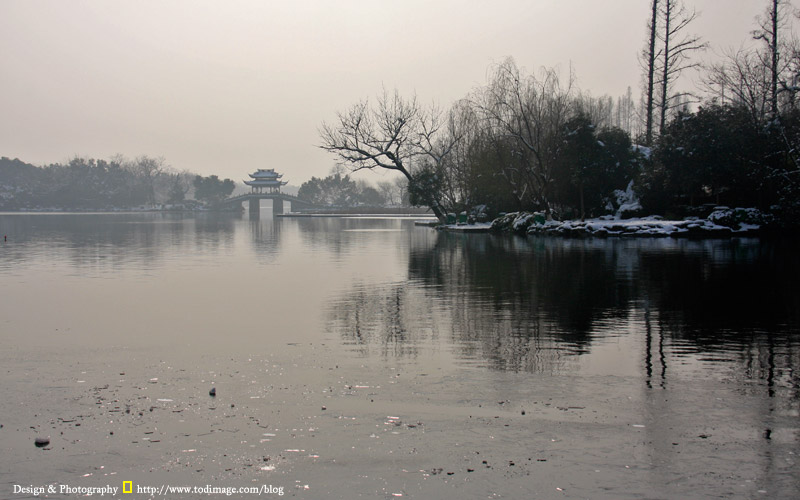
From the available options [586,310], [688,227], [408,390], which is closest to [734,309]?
[586,310]

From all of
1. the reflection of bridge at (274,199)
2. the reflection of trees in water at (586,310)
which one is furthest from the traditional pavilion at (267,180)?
the reflection of trees in water at (586,310)

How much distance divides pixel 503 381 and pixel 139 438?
3.36 metres

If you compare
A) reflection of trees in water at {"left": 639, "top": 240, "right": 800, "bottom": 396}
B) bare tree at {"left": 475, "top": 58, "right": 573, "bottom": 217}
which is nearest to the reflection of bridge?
bare tree at {"left": 475, "top": 58, "right": 573, "bottom": 217}

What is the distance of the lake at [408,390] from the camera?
14.1ft

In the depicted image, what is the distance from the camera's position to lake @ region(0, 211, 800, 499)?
4305 millimetres

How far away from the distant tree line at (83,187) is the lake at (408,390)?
12929 cm

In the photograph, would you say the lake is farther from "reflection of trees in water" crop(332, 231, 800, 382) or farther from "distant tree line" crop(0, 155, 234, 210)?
"distant tree line" crop(0, 155, 234, 210)

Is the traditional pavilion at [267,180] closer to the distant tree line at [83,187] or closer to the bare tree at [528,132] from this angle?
the distant tree line at [83,187]

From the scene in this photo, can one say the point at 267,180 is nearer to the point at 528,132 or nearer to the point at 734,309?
the point at 528,132

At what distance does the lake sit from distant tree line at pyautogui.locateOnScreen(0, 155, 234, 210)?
129291 mm

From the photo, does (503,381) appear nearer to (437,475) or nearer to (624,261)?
(437,475)

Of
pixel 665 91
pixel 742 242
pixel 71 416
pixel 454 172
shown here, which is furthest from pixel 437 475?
pixel 454 172

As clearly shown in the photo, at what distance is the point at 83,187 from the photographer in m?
132

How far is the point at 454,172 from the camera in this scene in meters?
57.2
